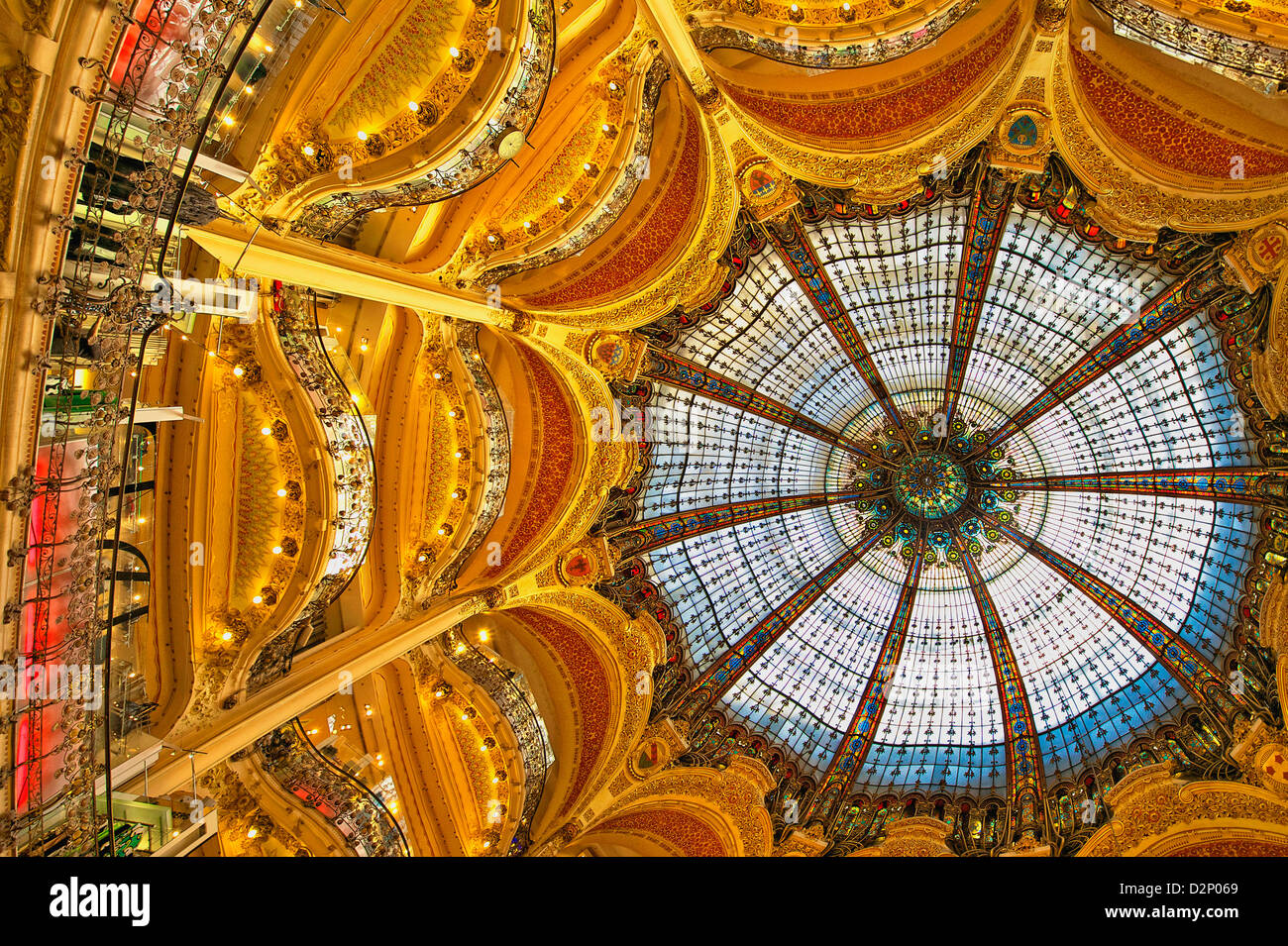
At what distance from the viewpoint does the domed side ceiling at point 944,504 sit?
16734 mm

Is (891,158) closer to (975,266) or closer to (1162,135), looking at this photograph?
(975,266)

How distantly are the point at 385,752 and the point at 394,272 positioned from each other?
32.8ft

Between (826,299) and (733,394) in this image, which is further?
(733,394)

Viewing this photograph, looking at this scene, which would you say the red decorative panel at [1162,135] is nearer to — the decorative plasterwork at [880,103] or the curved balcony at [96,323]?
the decorative plasterwork at [880,103]

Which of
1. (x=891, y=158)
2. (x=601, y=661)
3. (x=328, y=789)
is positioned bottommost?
(x=328, y=789)

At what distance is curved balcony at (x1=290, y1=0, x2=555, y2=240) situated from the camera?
10086mm

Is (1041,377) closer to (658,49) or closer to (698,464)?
(698,464)

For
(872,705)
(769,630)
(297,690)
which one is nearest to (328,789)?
(297,690)

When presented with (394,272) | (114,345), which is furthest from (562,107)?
(114,345)

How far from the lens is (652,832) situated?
17938 mm

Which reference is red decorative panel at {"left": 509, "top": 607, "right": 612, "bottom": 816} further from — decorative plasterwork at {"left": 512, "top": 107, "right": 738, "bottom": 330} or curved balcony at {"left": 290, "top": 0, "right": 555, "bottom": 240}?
curved balcony at {"left": 290, "top": 0, "right": 555, "bottom": 240}

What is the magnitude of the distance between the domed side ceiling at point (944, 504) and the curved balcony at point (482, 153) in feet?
24.3

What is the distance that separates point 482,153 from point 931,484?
1527cm

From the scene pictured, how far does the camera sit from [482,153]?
35.1 feet
